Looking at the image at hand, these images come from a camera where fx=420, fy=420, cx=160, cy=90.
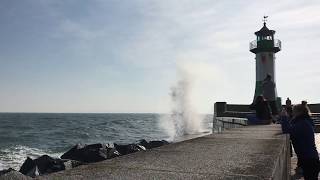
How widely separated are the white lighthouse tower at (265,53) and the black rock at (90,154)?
47.2 feet

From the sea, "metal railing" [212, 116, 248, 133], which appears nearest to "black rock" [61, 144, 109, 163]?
the sea

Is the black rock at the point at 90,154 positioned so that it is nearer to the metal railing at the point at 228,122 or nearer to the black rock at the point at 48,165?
the black rock at the point at 48,165

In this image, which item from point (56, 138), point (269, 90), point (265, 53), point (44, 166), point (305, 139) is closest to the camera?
point (305, 139)

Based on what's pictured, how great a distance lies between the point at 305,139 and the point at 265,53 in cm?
2806

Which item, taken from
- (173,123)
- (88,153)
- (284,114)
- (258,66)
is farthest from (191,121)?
(284,114)

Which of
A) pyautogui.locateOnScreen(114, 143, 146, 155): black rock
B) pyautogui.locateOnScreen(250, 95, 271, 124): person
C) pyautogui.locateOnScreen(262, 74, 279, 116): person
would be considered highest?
pyautogui.locateOnScreen(262, 74, 279, 116): person

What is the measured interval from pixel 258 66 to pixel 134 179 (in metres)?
31.6

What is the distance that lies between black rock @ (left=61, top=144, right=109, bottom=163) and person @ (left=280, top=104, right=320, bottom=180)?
53.4ft

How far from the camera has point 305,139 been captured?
5.91 meters

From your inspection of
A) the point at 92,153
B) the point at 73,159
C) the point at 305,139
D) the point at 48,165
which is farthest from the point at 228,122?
the point at 305,139

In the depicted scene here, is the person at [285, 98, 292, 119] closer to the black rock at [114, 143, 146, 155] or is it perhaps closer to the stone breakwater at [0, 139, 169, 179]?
the stone breakwater at [0, 139, 169, 179]

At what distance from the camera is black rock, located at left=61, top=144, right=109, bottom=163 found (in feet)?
72.2

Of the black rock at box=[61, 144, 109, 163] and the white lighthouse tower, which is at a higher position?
the white lighthouse tower

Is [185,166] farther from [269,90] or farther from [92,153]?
[92,153]
